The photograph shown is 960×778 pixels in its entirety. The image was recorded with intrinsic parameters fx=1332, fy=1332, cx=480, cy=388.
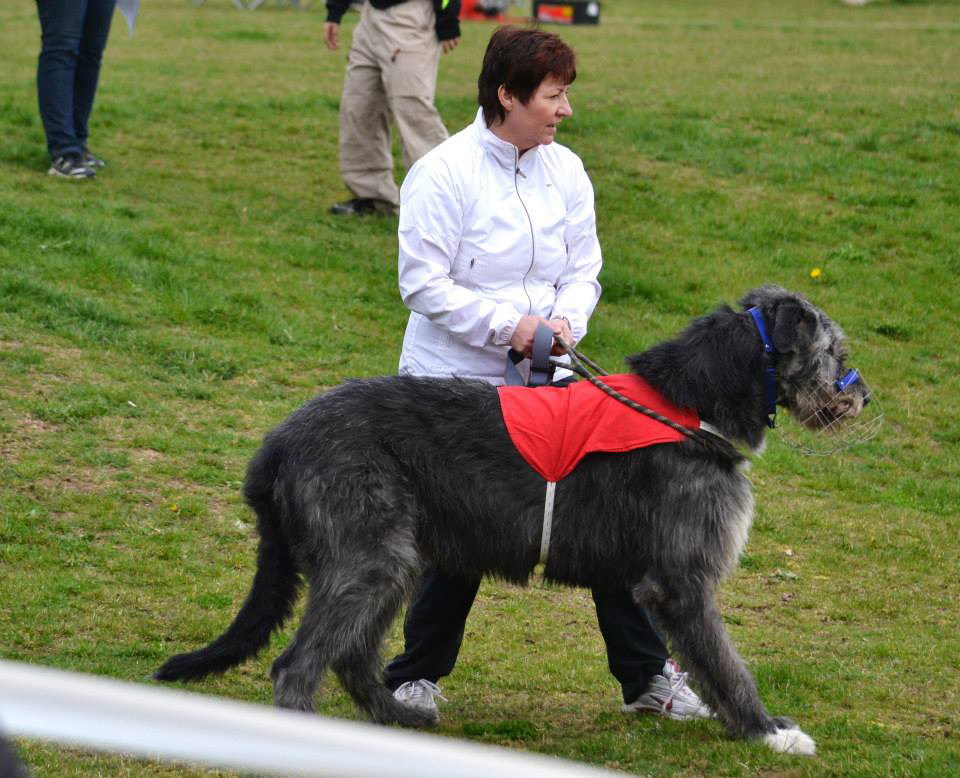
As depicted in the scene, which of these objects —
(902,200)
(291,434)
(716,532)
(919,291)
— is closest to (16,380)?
(291,434)

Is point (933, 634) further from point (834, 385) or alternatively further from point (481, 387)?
point (481, 387)

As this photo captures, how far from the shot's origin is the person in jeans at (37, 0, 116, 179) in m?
10.7

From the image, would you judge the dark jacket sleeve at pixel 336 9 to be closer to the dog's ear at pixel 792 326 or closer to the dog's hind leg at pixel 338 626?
the dog's ear at pixel 792 326

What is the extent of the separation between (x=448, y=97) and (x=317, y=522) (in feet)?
36.4

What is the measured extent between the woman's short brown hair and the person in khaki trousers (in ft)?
19.5

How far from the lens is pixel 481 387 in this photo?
176 inches

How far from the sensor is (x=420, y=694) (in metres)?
4.85

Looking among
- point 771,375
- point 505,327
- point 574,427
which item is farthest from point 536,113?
point 771,375

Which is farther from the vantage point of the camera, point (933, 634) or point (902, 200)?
point (902, 200)

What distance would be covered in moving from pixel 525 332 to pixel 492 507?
2.06 ft

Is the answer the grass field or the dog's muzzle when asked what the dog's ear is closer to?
the dog's muzzle

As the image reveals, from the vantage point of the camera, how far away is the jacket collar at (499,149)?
4664mm

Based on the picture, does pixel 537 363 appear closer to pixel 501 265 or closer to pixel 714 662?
pixel 501 265

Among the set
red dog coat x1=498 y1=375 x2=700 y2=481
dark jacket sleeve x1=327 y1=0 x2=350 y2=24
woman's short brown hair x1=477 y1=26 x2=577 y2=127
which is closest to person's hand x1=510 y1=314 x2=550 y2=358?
red dog coat x1=498 y1=375 x2=700 y2=481
